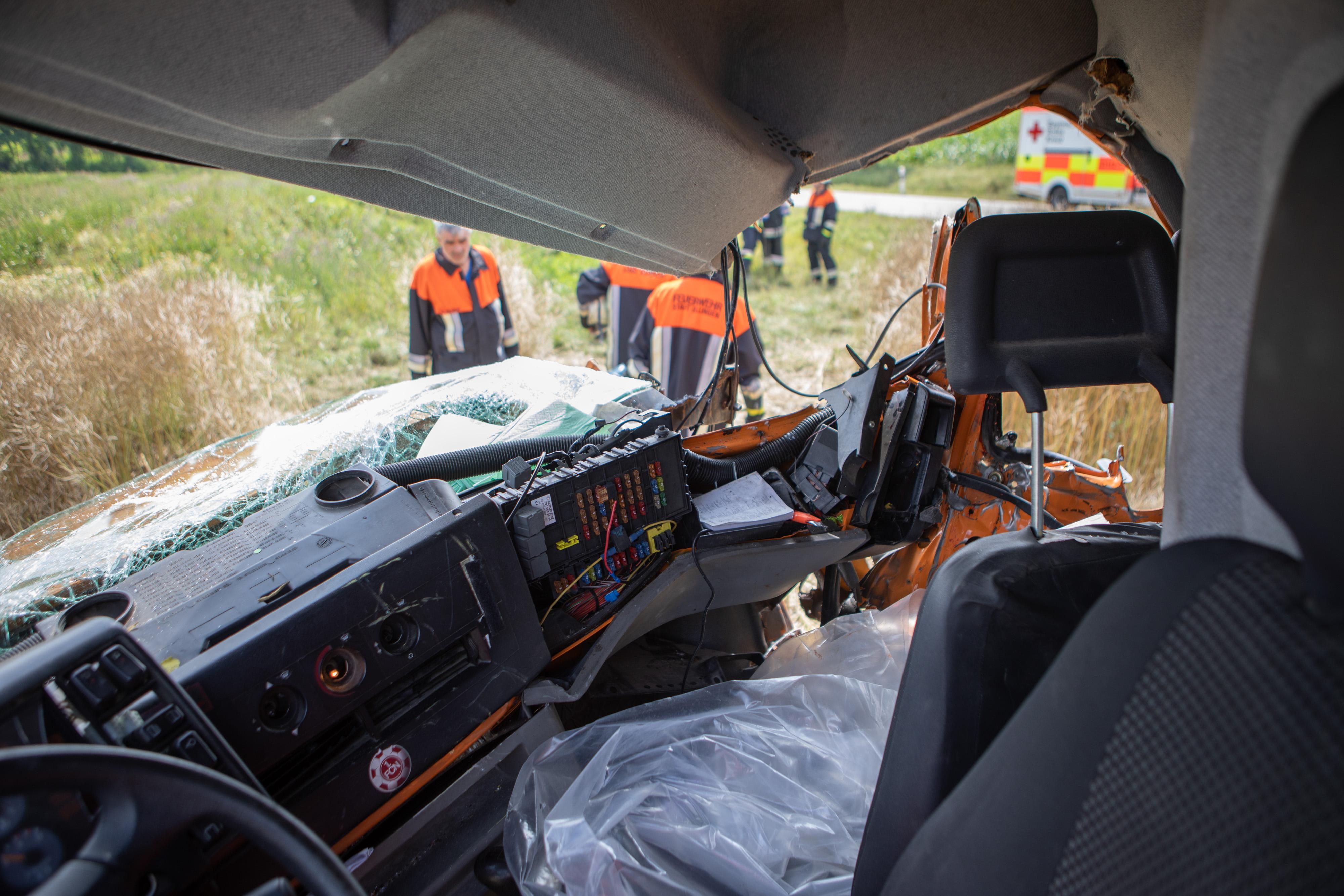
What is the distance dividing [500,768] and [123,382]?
353 centimetres

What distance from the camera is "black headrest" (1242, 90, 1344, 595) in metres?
0.52

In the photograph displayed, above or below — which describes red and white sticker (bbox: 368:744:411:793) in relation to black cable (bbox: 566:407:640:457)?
below

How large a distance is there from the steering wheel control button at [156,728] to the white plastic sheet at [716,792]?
2.12 feet

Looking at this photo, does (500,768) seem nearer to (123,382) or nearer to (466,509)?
(466,509)

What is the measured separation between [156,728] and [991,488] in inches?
78.2

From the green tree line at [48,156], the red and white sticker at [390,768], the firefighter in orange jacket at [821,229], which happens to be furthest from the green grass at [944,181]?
the red and white sticker at [390,768]

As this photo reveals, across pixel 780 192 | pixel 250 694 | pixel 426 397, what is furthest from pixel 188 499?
pixel 780 192

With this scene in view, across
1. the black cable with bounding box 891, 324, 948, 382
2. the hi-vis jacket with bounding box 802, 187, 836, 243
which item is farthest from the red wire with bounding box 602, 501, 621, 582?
the hi-vis jacket with bounding box 802, 187, 836, 243

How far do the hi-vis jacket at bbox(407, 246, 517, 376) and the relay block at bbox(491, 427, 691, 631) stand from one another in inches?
127

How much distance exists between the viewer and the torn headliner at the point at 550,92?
85 centimetres

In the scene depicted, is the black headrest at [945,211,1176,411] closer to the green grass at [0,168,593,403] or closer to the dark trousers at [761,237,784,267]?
the green grass at [0,168,593,403]

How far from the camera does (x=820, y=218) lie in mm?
10398

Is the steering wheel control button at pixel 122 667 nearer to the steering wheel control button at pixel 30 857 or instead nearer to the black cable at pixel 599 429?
the steering wheel control button at pixel 30 857

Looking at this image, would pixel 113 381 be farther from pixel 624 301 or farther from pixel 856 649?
pixel 856 649
